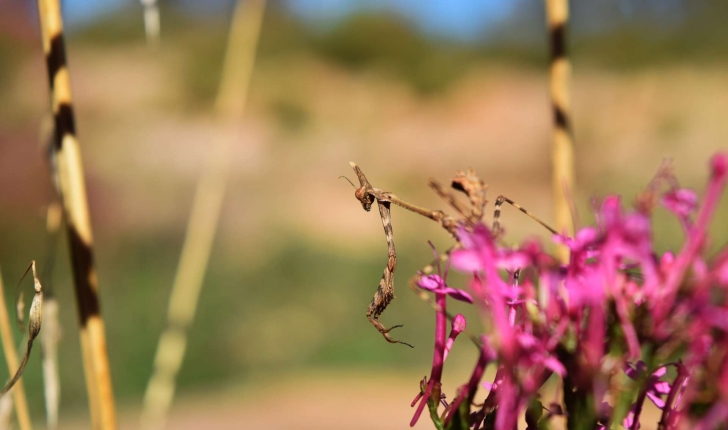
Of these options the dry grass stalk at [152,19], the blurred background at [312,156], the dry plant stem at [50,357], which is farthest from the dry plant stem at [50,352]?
the blurred background at [312,156]

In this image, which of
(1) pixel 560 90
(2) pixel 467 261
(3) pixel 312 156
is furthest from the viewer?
(3) pixel 312 156

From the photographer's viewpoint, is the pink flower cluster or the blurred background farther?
the blurred background

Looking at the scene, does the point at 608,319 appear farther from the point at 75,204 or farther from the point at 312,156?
the point at 312,156

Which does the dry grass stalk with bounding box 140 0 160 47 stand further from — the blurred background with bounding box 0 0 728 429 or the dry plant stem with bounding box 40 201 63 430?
the blurred background with bounding box 0 0 728 429

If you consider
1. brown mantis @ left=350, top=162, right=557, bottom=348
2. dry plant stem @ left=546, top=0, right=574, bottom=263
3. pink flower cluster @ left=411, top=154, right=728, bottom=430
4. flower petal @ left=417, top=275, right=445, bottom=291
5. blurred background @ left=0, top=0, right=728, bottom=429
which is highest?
blurred background @ left=0, top=0, right=728, bottom=429

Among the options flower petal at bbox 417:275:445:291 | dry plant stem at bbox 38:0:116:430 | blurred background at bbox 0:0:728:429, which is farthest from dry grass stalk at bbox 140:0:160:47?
blurred background at bbox 0:0:728:429

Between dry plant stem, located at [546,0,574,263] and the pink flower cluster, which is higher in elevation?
dry plant stem, located at [546,0,574,263]

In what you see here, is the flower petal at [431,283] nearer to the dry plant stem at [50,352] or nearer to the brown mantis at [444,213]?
the brown mantis at [444,213]

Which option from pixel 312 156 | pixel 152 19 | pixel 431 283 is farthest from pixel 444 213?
pixel 312 156
